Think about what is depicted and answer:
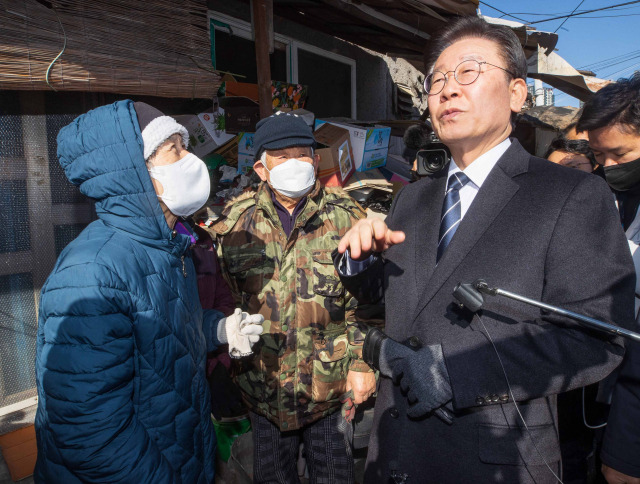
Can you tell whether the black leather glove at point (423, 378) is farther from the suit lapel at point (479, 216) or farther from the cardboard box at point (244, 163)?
the cardboard box at point (244, 163)

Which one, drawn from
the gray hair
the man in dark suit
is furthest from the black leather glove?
the gray hair

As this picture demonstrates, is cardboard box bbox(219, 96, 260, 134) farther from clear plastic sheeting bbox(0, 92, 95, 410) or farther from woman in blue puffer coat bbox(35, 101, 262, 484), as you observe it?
woman in blue puffer coat bbox(35, 101, 262, 484)

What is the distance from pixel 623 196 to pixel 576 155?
1172 millimetres

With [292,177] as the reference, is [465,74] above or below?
above

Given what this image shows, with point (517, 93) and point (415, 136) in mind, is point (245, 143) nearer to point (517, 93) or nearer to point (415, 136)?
point (415, 136)

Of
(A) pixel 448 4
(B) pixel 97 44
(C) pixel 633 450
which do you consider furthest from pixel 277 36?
(C) pixel 633 450

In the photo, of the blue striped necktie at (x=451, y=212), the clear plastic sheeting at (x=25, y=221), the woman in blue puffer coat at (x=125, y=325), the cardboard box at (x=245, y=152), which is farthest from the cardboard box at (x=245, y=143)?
→ the blue striped necktie at (x=451, y=212)

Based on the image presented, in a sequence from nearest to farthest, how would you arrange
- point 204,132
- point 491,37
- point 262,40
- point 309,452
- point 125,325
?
point 125,325
point 491,37
point 309,452
point 262,40
point 204,132

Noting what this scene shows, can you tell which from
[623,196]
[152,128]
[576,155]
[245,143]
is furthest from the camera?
[245,143]

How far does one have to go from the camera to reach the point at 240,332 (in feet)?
6.35

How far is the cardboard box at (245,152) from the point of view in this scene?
3.69 metres

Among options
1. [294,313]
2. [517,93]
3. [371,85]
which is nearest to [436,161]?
[517,93]

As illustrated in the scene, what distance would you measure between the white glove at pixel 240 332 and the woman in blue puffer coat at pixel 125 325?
0.60 ft

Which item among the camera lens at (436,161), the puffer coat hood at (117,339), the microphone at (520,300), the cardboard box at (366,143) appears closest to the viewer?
the microphone at (520,300)
